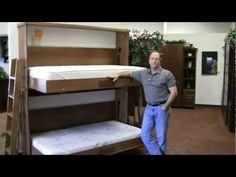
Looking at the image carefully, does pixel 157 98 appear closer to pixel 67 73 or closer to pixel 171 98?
pixel 171 98

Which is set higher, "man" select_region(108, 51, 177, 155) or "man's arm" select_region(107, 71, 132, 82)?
"man's arm" select_region(107, 71, 132, 82)

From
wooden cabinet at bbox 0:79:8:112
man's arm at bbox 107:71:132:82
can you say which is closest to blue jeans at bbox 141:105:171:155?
man's arm at bbox 107:71:132:82

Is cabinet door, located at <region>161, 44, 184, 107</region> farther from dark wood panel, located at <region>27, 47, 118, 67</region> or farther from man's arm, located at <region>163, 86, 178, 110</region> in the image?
man's arm, located at <region>163, 86, 178, 110</region>

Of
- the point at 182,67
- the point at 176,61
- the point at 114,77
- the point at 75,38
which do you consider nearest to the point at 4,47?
the point at 75,38

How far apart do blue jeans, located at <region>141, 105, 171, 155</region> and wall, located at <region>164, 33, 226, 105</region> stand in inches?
183

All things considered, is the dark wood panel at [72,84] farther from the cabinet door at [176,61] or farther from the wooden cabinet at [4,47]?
the wooden cabinet at [4,47]

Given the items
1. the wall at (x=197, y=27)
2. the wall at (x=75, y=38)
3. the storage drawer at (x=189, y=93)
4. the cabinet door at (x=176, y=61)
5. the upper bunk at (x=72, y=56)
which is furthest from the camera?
the wall at (x=197, y=27)

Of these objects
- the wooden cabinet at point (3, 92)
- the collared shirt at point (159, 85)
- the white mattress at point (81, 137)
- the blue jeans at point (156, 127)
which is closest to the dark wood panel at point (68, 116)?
the white mattress at point (81, 137)

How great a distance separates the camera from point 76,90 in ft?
10.7

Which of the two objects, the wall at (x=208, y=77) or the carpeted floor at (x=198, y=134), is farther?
the wall at (x=208, y=77)

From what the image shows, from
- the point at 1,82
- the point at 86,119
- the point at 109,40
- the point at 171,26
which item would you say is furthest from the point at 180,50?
the point at 1,82

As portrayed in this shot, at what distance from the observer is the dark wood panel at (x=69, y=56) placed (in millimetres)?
3754

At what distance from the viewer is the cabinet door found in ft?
24.5
